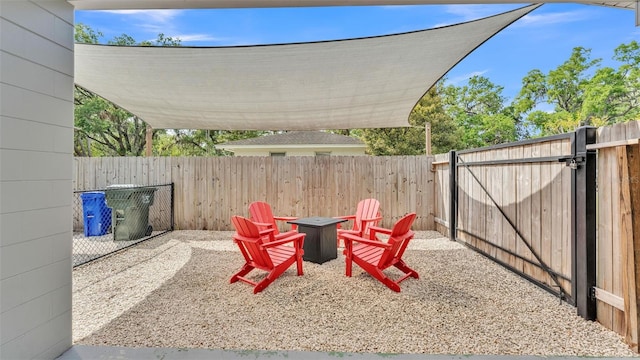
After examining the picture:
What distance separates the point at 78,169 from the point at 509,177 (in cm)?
817

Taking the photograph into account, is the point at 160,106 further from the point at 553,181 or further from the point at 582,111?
the point at 582,111

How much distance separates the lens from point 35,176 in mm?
1791

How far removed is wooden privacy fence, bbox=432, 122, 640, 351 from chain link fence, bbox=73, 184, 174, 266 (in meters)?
5.81

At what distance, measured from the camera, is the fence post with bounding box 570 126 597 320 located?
242cm

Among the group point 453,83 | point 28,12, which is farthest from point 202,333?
point 453,83

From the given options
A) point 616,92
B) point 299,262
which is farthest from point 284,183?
point 616,92

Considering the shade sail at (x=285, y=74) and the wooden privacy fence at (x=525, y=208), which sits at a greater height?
the shade sail at (x=285, y=74)

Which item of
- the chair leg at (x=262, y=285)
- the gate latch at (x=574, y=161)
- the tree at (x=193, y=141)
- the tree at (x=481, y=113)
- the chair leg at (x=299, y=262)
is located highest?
the tree at (x=481, y=113)

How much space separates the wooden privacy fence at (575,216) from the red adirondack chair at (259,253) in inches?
102

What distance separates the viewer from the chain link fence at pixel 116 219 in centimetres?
524

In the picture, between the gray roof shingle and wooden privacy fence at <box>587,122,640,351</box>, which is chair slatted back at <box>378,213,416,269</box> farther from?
the gray roof shingle

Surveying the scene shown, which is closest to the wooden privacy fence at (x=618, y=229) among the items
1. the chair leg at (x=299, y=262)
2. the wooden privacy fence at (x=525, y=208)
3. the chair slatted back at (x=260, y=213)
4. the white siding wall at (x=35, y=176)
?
the wooden privacy fence at (x=525, y=208)

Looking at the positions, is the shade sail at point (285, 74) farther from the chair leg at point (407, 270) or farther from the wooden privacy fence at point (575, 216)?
the chair leg at point (407, 270)

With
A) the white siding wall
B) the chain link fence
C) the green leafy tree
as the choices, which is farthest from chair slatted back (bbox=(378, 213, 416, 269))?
the green leafy tree
